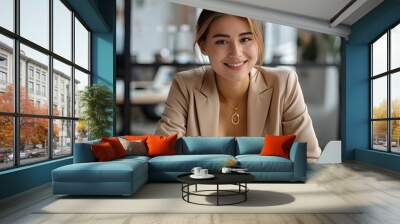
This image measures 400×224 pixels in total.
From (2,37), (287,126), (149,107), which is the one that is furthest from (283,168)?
(2,37)

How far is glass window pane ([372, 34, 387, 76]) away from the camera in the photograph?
8125mm

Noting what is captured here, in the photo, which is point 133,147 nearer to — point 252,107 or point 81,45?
point 252,107

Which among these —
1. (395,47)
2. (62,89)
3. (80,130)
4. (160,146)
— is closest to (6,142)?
(62,89)

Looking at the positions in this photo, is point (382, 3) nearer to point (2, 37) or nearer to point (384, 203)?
point (384, 203)

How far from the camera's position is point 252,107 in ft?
23.8

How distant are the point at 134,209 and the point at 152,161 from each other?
1646 mm

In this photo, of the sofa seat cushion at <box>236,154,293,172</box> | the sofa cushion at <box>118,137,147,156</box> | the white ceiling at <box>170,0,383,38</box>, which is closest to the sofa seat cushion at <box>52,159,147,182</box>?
the sofa cushion at <box>118,137,147,156</box>

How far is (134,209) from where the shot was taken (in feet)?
13.0

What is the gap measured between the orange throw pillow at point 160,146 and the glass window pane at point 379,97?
456cm

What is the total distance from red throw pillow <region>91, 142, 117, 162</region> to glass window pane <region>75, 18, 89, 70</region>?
101 inches

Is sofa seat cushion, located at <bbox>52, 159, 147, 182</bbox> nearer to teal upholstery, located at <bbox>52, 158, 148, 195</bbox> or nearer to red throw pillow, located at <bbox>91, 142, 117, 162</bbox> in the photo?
teal upholstery, located at <bbox>52, 158, 148, 195</bbox>

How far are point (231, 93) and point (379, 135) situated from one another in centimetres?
338

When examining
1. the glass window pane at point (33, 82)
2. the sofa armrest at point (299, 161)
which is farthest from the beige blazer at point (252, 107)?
the glass window pane at point (33, 82)

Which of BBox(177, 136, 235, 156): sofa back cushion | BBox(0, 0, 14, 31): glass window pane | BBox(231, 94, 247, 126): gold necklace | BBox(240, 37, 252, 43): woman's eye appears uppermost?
BBox(240, 37, 252, 43): woman's eye
